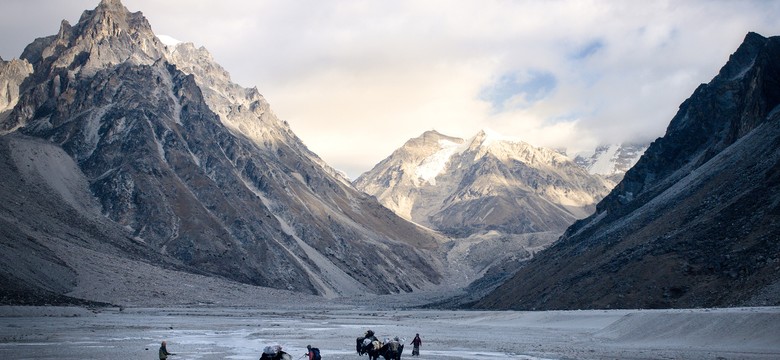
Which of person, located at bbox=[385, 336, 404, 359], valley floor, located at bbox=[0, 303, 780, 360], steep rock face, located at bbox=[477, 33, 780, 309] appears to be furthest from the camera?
steep rock face, located at bbox=[477, 33, 780, 309]

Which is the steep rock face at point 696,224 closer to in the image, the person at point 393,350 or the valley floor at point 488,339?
the valley floor at point 488,339

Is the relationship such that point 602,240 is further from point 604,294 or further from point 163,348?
point 163,348

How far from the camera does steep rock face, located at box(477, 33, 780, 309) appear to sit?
2992 inches

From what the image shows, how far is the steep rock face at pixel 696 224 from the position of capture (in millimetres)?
76000

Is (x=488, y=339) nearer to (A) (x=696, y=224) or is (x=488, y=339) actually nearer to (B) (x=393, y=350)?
(B) (x=393, y=350)

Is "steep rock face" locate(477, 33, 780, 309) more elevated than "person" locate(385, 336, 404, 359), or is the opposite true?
"steep rock face" locate(477, 33, 780, 309)

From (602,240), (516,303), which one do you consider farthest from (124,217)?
(602,240)

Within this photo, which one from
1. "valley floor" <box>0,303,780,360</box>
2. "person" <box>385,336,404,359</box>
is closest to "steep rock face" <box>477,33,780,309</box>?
"valley floor" <box>0,303,780,360</box>

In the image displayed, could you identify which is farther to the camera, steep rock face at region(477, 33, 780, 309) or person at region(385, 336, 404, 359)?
steep rock face at region(477, 33, 780, 309)

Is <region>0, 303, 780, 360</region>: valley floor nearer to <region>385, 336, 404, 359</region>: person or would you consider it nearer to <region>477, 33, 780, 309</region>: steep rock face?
<region>385, 336, 404, 359</region>: person

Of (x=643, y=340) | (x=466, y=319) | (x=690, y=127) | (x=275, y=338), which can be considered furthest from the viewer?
(x=690, y=127)

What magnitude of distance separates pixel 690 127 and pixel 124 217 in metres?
146

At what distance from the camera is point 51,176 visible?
19000 cm

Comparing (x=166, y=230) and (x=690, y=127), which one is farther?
(x=166, y=230)
